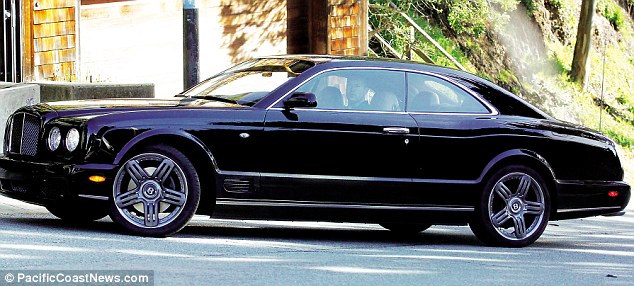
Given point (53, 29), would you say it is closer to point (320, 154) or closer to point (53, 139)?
point (53, 139)

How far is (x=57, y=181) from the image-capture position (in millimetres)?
9234

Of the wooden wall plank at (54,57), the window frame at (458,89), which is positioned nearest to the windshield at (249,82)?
the window frame at (458,89)

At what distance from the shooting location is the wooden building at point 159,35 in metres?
16.4

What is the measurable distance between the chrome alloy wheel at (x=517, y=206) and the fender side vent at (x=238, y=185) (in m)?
2.07

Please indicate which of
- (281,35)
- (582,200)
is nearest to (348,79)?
(582,200)

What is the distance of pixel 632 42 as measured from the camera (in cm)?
3809

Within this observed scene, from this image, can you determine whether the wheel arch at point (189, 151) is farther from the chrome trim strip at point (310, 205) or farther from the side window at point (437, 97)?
the side window at point (437, 97)

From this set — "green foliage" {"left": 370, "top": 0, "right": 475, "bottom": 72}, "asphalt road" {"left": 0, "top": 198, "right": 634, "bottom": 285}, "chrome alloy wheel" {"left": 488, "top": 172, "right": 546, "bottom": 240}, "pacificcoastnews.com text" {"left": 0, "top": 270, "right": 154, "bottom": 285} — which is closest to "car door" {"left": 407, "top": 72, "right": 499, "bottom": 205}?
"chrome alloy wheel" {"left": 488, "top": 172, "right": 546, "bottom": 240}

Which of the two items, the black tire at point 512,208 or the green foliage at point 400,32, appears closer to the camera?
the black tire at point 512,208

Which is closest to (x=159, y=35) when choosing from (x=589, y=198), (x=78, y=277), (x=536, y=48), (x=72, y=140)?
(x=589, y=198)

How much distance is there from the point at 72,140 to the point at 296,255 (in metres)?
1.80

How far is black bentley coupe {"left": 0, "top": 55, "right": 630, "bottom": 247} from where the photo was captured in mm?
9312

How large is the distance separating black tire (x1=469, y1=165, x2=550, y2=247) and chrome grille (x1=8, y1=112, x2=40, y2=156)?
351 cm

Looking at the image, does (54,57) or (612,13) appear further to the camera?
(612,13)
